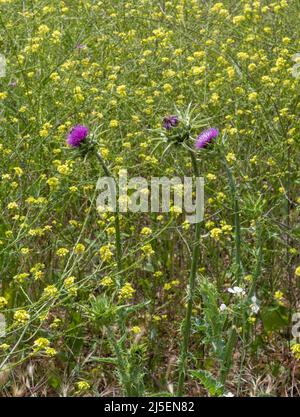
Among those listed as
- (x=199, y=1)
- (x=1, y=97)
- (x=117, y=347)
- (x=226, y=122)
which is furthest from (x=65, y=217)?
(x=199, y=1)

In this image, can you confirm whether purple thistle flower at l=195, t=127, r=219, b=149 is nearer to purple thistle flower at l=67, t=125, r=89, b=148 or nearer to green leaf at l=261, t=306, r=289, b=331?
purple thistle flower at l=67, t=125, r=89, b=148

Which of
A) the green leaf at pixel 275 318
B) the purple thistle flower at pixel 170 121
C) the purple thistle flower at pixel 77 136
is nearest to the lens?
the purple thistle flower at pixel 170 121

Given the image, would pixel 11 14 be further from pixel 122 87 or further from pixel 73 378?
pixel 73 378

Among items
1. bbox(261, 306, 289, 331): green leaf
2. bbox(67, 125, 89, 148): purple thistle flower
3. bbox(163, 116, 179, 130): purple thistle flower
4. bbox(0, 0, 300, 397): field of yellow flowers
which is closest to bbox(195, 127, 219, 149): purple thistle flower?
bbox(0, 0, 300, 397): field of yellow flowers

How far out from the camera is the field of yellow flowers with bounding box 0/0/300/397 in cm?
272

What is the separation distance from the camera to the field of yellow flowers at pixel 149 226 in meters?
2.72

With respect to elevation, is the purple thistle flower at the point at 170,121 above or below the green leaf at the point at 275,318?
above

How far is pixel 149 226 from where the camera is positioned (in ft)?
12.4

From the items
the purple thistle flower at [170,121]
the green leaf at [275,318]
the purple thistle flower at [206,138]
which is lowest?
the green leaf at [275,318]

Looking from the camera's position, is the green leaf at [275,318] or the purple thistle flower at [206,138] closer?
the purple thistle flower at [206,138]

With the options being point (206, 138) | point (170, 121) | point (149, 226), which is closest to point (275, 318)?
point (149, 226)

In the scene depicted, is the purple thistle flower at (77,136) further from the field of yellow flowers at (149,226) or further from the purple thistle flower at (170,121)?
the purple thistle flower at (170,121)

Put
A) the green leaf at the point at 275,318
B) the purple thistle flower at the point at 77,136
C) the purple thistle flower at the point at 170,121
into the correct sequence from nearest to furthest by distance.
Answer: the purple thistle flower at the point at 170,121
the purple thistle flower at the point at 77,136
the green leaf at the point at 275,318

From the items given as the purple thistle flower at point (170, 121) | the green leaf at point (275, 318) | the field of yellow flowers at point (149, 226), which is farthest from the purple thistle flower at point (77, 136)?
the green leaf at point (275, 318)
